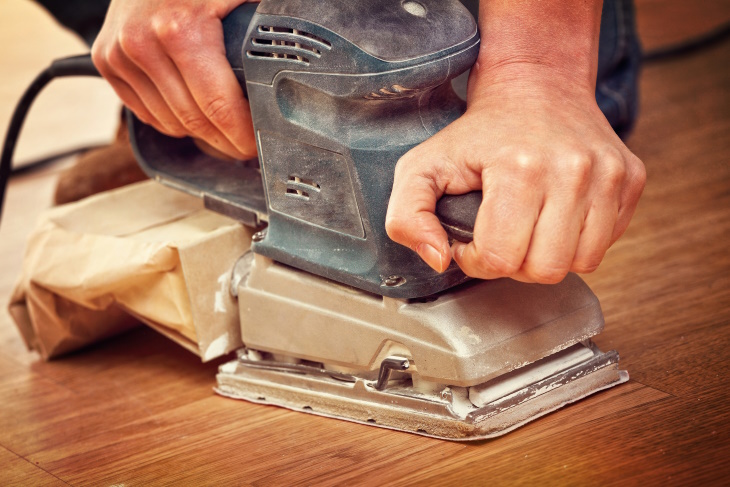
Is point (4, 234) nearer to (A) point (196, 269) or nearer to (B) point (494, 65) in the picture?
(A) point (196, 269)

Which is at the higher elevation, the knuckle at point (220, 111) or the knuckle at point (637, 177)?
the knuckle at point (220, 111)

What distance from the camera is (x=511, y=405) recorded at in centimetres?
84

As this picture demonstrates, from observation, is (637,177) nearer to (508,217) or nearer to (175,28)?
(508,217)

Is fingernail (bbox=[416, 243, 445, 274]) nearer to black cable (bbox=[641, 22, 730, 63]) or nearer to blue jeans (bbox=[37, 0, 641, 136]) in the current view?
blue jeans (bbox=[37, 0, 641, 136])

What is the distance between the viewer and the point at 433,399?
86 cm

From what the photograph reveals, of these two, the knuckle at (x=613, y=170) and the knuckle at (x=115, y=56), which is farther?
the knuckle at (x=115, y=56)

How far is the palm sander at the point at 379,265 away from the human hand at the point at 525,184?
0.09ft

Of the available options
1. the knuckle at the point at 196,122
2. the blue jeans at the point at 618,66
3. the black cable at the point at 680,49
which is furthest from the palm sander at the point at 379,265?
the black cable at the point at 680,49

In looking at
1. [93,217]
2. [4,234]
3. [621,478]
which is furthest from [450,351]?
[4,234]

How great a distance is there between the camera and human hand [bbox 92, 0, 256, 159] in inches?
40.2

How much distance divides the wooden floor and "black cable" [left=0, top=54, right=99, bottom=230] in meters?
0.28

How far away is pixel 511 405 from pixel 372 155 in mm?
282

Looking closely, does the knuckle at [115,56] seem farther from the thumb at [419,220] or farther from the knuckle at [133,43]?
the thumb at [419,220]

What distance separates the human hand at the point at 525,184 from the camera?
2.49ft
